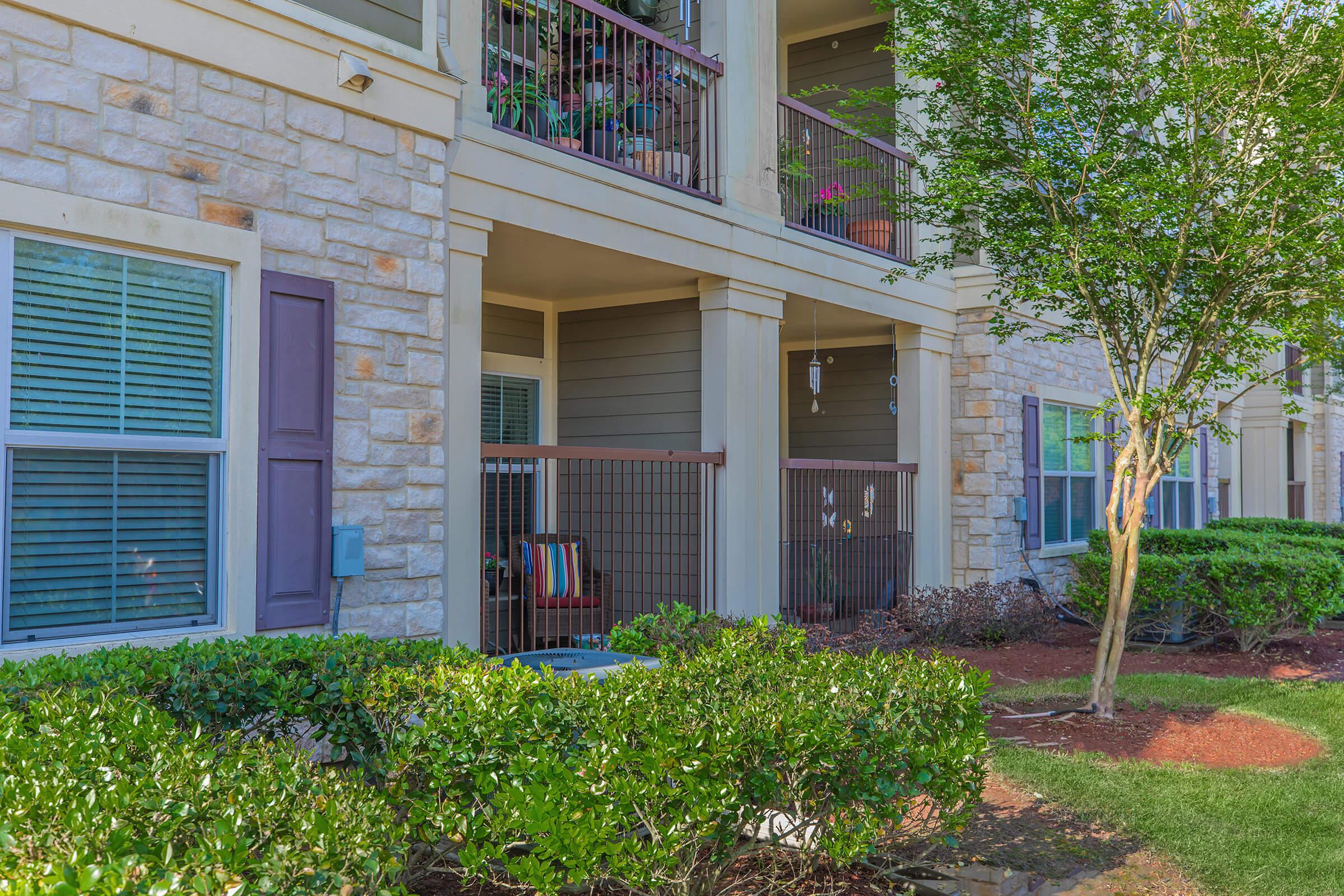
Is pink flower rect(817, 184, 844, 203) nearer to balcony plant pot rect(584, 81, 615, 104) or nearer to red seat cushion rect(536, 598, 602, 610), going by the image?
balcony plant pot rect(584, 81, 615, 104)

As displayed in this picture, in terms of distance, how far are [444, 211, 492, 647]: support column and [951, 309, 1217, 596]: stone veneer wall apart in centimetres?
632

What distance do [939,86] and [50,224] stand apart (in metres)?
5.53

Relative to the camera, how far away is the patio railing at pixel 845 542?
920 centimetres

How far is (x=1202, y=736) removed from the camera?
627 cm

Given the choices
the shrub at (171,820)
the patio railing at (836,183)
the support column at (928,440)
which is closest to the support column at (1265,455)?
the support column at (928,440)

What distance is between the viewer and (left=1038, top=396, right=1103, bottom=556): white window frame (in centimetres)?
1170

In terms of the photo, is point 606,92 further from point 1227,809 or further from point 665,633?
Answer: point 1227,809

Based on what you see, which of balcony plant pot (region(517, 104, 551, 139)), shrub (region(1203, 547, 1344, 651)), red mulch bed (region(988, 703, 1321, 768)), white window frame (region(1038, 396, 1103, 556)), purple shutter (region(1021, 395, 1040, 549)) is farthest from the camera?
white window frame (region(1038, 396, 1103, 556))

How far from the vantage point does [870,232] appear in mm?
10453

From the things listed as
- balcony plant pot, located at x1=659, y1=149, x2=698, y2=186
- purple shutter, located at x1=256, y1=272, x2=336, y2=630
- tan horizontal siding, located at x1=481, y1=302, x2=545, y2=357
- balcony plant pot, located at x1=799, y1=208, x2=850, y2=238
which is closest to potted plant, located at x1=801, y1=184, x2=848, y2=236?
balcony plant pot, located at x1=799, y1=208, x2=850, y2=238

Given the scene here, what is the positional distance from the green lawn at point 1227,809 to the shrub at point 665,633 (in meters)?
1.71

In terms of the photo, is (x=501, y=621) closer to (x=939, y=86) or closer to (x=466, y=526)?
(x=466, y=526)

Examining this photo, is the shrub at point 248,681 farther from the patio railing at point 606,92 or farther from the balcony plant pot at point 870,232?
the balcony plant pot at point 870,232

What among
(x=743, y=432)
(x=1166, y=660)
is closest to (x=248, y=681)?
(x=743, y=432)
